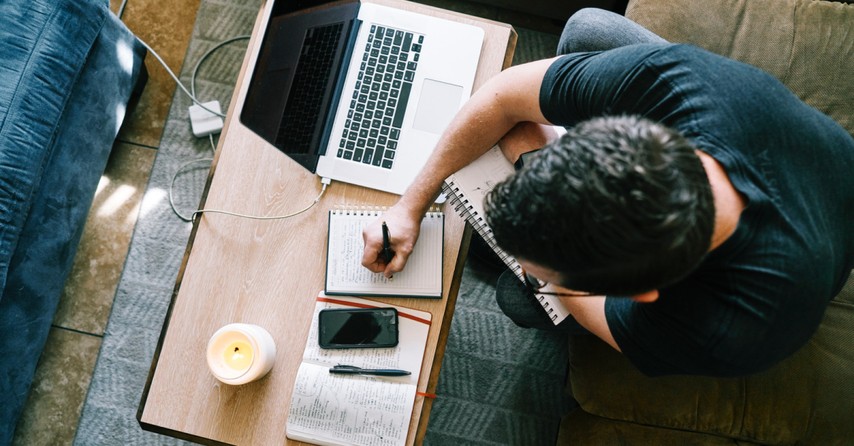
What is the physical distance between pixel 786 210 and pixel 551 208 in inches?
15.5

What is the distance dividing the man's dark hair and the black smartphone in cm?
42

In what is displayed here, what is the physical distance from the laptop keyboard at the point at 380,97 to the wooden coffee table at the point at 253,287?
0.25 feet

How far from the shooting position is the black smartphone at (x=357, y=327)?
1.07 meters

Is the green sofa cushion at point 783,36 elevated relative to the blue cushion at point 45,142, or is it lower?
elevated

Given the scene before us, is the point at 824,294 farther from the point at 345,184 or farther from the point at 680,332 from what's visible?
the point at 345,184

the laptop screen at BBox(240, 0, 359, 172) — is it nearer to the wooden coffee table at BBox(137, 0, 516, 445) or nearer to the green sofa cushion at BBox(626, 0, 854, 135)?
the wooden coffee table at BBox(137, 0, 516, 445)

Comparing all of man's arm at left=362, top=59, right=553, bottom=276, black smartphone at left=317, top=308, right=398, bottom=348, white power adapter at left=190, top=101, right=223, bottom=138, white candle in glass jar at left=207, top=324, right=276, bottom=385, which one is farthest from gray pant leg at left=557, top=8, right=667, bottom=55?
white power adapter at left=190, top=101, right=223, bottom=138

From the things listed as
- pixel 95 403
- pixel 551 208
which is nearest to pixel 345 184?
pixel 551 208

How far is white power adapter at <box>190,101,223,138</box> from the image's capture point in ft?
5.86

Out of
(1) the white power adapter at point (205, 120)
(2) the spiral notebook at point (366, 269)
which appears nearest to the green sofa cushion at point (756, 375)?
(2) the spiral notebook at point (366, 269)

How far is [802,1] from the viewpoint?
1.39 m

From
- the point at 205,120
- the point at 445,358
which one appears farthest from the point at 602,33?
the point at 205,120

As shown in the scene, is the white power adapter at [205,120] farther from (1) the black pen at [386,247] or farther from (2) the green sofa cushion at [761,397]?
(2) the green sofa cushion at [761,397]

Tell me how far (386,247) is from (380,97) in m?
0.32
